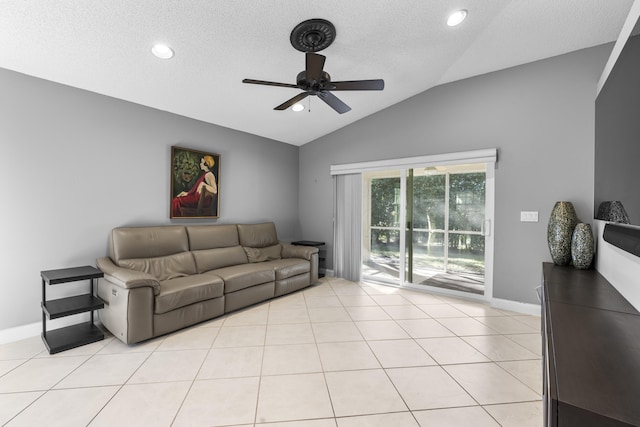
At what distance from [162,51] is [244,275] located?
2.47 metres

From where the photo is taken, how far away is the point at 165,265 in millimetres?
3375

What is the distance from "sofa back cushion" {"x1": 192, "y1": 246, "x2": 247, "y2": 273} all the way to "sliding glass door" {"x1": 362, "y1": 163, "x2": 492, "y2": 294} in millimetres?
2321

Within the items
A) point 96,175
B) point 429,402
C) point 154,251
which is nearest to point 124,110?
point 96,175

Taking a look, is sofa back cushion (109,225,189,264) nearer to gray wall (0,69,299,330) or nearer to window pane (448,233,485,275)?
gray wall (0,69,299,330)

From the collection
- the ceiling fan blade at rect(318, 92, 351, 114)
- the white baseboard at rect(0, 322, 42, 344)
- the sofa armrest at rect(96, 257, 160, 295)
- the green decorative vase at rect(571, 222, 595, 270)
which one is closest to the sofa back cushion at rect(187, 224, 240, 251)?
the sofa armrest at rect(96, 257, 160, 295)

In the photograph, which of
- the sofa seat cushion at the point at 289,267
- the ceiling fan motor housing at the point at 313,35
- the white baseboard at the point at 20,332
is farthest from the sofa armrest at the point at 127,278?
the ceiling fan motor housing at the point at 313,35

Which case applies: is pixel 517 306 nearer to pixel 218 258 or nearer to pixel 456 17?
pixel 456 17

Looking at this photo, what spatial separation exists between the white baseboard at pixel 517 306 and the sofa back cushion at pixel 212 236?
3.69 m

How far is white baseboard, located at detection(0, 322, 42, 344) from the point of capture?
2.57 metres

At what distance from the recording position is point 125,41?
2375 mm

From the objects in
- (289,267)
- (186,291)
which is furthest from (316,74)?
(289,267)

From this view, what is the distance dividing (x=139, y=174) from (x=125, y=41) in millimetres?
1564

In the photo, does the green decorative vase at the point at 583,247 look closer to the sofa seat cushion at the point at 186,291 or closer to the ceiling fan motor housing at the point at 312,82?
the ceiling fan motor housing at the point at 312,82

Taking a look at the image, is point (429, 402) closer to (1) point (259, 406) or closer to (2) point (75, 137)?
(1) point (259, 406)
